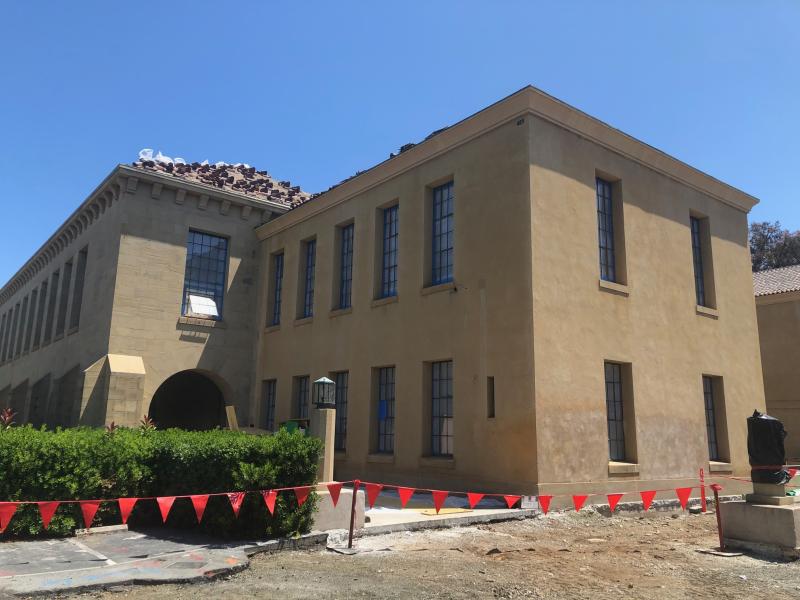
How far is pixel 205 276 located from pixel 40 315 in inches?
501

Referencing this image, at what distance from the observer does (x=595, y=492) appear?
541 inches

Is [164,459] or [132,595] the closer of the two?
[132,595]

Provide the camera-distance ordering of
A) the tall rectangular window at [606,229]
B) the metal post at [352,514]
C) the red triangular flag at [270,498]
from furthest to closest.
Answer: the tall rectangular window at [606,229] < the metal post at [352,514] < the red triangular flag at [270,498]

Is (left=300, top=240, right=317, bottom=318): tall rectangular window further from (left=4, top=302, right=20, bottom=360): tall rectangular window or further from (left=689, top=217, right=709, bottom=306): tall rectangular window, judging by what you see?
(left=4, top=302, right=20, bottom=360): tall rectangular window

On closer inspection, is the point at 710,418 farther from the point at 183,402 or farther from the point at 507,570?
the point at 183,402

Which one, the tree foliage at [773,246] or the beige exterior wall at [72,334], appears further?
the tree foliage at [773,246]

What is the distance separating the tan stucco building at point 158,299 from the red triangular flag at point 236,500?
37.3 feet

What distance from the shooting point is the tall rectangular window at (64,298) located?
25991 millimetres

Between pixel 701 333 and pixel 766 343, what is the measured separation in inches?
416

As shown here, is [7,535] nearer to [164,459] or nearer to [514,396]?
[164,459]

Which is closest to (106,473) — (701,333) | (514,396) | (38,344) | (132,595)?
(132,595)

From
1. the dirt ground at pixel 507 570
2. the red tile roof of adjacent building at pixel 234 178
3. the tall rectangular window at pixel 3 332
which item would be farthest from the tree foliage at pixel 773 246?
the tall rectangular window at pixel 3 332

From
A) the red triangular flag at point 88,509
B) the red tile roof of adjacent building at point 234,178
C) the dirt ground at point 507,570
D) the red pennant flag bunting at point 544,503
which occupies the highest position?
the red tile roof of adjacent building at point 234,178

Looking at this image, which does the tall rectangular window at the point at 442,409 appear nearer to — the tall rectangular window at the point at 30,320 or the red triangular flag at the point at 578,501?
the red triangular flag at the point at 578,501
